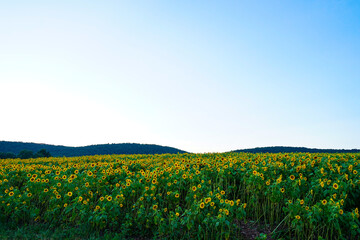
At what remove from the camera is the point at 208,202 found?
222 inches

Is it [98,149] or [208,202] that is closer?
[208,202]

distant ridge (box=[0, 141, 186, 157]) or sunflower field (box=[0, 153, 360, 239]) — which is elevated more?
distant ridge (box=[0, 141, 186, 157])

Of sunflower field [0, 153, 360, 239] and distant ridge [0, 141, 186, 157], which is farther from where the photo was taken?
distant ridge [0, 141, 186, 157]

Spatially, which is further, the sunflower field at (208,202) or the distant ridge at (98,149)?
the distant ridge at (98,149)

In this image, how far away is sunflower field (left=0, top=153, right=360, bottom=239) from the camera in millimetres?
5535

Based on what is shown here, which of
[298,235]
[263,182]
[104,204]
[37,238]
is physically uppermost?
[263,182]

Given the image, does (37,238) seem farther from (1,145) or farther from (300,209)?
(1,145)

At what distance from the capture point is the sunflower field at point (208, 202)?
5.54 m

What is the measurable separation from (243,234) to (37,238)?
4.89 metres

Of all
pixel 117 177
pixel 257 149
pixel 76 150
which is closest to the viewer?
pixel 117 177

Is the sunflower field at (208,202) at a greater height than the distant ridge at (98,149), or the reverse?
the distant ridge at (98,149)

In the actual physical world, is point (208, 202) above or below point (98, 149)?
below

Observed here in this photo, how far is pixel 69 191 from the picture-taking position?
24.5 feet

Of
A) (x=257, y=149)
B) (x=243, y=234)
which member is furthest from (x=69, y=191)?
(x=257, y=149)
